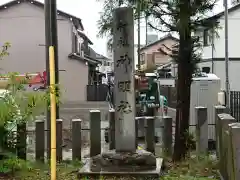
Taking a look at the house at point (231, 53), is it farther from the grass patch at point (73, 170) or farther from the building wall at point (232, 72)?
the grass patch at point (73, 170)

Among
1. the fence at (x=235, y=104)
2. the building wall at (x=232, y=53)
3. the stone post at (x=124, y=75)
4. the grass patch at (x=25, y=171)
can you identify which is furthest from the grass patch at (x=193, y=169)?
the building wall at (x=232, y=53)

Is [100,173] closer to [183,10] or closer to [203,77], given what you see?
[183,10]

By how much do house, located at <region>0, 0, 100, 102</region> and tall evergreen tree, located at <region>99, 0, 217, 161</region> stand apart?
2416 centimetres

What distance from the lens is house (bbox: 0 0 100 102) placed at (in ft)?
103

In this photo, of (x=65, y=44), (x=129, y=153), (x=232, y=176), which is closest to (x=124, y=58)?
(x=129, y=153)

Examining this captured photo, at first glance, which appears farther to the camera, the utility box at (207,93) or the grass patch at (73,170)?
the utility box at (207,93)

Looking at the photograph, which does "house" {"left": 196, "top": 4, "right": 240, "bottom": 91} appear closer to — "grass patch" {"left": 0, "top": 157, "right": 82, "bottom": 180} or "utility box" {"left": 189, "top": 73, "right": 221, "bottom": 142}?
"utility box" {"left": 189, "top": 73, "right": 221, "bottom": 142}

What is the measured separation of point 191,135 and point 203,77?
9.73 ft

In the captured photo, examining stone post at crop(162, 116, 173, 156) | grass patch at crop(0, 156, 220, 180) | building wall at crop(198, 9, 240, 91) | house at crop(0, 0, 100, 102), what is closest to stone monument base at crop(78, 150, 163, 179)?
grass patch at crop(0, 156, 220, 180)

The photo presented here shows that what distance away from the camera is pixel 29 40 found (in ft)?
104

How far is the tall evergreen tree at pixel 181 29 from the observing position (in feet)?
22.0

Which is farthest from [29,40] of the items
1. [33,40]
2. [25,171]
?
[25,171]

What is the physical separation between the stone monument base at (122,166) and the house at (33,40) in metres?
24.9

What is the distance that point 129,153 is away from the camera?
6.46 meters
